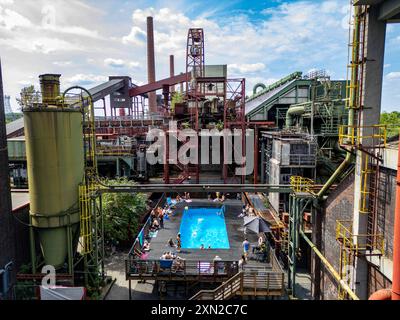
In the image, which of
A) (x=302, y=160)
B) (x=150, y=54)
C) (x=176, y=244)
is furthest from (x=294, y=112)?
(x=150, y=54)

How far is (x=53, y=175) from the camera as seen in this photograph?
1205cm

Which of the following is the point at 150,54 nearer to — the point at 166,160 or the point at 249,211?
the point at 166,160

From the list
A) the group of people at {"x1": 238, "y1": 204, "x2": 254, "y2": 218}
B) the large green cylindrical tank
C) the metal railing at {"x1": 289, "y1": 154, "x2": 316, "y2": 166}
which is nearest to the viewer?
the large green cylindrical tank

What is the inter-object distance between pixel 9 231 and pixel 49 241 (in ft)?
5.27

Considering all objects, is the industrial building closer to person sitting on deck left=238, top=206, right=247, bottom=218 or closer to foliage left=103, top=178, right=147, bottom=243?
person sitting on deck left=238, top=206, right=247, bottom=218

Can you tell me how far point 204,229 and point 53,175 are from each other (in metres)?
10.1

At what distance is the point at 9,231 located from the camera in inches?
454

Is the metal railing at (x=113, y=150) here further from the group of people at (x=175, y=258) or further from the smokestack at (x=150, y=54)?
the smokestack at (x=150, y=54)

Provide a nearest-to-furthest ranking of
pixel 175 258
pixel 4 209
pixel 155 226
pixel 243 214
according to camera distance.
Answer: pixel 4 209, pixel 175 258, pixel 155 226, pixel 243 214

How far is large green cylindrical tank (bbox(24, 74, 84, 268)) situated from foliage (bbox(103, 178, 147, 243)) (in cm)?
497

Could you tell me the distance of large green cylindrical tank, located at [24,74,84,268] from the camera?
39.2 feet

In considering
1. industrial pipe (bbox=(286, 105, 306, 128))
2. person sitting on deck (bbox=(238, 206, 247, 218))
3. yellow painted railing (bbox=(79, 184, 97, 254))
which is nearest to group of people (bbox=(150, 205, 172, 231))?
yellow painted railing (bbox=(79, 184, 97, 254))
